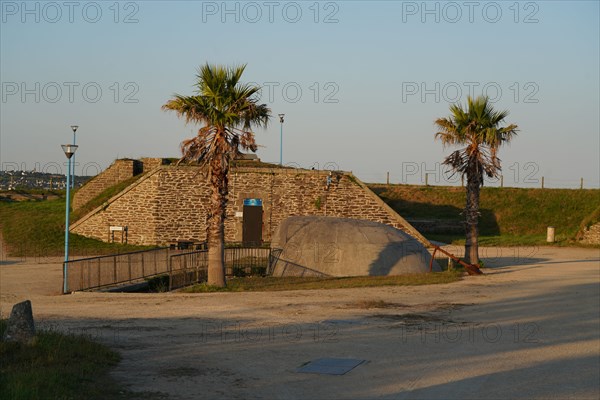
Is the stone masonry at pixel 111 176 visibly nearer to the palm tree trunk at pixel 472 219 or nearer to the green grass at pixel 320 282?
the green grass at pixel 320 282

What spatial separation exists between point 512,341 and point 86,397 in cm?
901

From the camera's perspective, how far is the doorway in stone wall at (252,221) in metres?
41.9

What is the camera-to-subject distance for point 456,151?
30359 millimetres

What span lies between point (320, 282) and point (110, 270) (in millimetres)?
7489

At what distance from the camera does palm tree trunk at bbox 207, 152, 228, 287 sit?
23.4 m

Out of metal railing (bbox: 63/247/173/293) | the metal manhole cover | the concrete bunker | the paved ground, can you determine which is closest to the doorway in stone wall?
the concrete bunker

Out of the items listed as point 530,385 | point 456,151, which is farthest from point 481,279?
point 530,385

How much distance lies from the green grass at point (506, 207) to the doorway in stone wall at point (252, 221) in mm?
15355

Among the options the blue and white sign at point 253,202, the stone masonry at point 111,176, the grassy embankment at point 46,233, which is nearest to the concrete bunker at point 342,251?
the blue and white sign at point 253,202

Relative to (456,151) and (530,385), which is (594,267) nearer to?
(456,151)

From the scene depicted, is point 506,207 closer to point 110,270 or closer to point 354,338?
point 110,270

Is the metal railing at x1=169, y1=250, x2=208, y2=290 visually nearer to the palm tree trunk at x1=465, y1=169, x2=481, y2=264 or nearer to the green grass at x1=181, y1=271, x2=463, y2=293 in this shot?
the green grass at x1=181, y1=271, x2=463, y2=293

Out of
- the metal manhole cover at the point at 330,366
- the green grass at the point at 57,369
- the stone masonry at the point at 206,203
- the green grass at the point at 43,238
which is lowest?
the metal manhole cover at the point at 330,366

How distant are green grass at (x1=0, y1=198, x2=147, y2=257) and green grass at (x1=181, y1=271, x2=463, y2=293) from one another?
1434 cm
